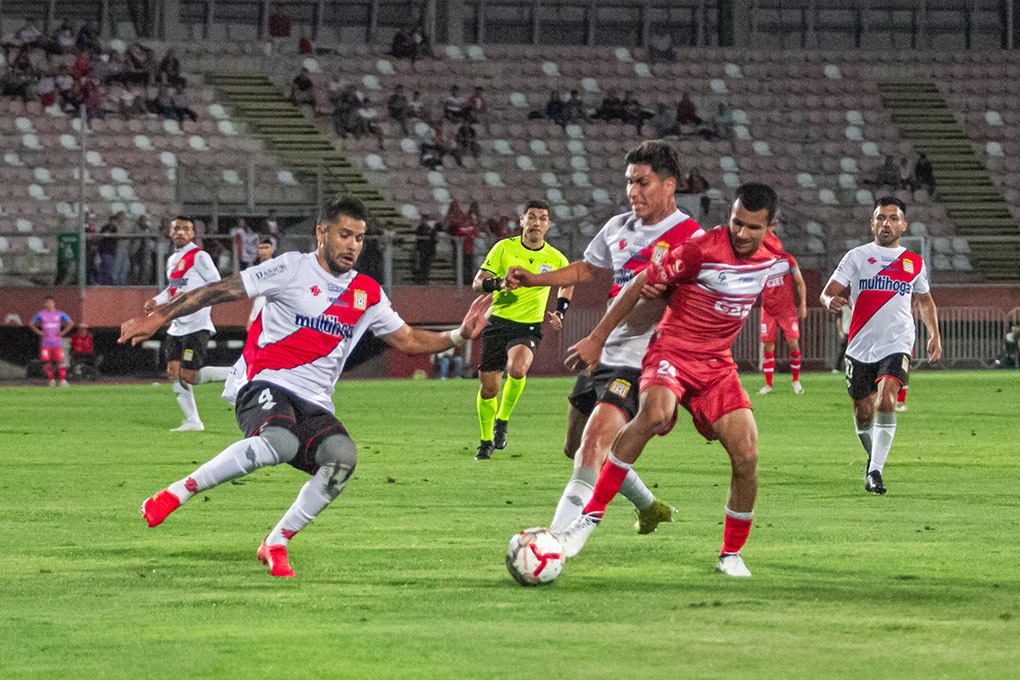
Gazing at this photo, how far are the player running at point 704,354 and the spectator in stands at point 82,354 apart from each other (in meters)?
22.6

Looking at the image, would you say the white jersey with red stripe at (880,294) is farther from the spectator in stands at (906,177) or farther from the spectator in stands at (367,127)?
the spectator in stands at (906,177)

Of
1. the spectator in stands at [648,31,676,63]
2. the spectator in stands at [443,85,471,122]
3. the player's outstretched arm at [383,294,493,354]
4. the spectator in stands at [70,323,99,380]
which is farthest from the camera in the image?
the spectator in stands at [648,31,676,63]

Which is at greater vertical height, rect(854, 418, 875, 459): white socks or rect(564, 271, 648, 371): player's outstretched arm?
rect(564, 271, 648, 371): player's outstretched arm

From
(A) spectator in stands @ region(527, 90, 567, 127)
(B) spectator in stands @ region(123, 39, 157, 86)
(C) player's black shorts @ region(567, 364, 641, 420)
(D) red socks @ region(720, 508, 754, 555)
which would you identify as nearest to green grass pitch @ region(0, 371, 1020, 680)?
(D) red socks @ region(720, 508, 754, 555)

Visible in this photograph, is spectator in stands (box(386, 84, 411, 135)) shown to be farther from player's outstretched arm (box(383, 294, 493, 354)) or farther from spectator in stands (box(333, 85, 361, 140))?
player's outstretched arm (box(383, 294, 493, 354))

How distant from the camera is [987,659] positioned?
5.24 meters

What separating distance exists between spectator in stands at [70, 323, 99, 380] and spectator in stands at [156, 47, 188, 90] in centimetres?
916

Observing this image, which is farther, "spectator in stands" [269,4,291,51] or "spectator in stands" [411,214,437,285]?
"spectator in stands" [269,4,291,51]

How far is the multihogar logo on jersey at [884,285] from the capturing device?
1186cm

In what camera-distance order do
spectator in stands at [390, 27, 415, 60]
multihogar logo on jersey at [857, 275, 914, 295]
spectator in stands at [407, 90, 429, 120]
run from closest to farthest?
multihogar logo on jersey at [857, 275, 914, 295] < spectator in stands at [407, 90, 429, 120] < spectator in stands at [390, 27, 415, 60]

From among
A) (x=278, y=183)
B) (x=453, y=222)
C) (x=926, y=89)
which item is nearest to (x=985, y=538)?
(x=453, y=222)

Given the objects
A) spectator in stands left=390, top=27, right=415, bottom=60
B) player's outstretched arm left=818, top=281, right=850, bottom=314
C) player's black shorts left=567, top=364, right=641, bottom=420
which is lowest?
player's black shorts left=567, top=364, right=641, bottom=420

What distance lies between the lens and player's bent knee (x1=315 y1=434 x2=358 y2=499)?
276 inches

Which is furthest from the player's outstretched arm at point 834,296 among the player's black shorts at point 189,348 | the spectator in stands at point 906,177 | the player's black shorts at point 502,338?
the spectator in stands at point 906,177
